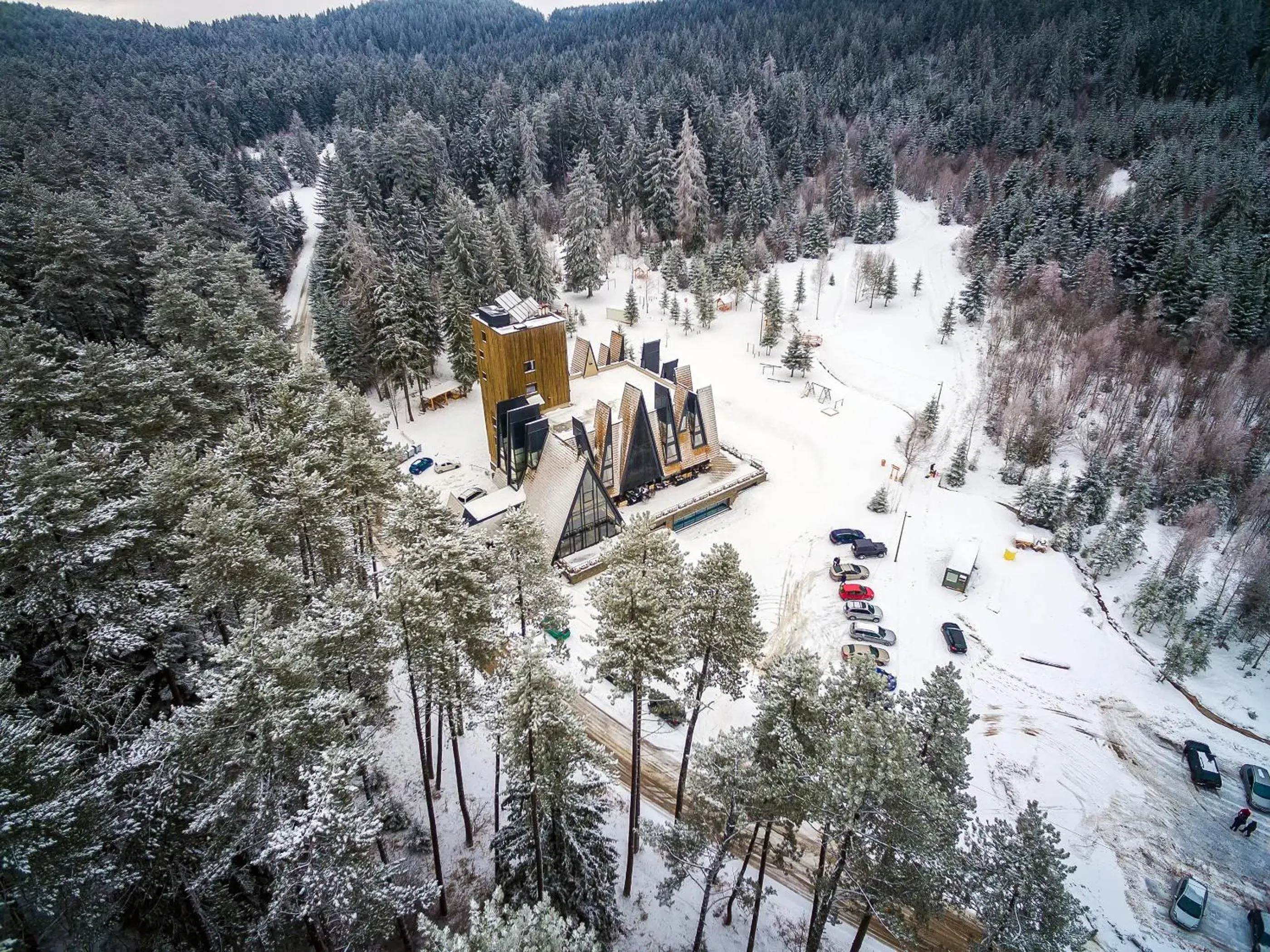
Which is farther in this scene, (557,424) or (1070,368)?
(1070,368)

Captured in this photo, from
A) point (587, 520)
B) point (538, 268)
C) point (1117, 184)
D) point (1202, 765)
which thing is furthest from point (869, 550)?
point (1117, 184)

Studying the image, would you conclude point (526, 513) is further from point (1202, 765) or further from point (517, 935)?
point (1202, 765)

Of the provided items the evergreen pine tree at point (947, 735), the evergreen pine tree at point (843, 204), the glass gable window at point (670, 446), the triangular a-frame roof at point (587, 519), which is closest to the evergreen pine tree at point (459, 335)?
the glass gable window at point (670, 446)

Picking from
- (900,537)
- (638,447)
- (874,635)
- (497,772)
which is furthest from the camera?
(638,447)

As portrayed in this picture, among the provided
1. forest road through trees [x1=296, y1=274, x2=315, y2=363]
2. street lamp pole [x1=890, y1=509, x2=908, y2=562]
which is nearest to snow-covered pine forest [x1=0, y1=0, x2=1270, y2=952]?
street lamp pole [x1=890, y1=509, x2=908, y2=562]

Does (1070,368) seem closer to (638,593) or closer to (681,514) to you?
(681,514)

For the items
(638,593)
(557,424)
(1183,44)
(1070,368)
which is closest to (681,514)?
(557,424)

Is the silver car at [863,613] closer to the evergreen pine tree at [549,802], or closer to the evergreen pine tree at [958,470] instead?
the evergreen pine tree at [958,470]

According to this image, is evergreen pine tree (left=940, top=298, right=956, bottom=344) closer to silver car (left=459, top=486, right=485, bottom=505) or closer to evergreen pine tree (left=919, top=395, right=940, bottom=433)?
evergreen pine tree (left=919, top=395, right=940, bottom=433)
